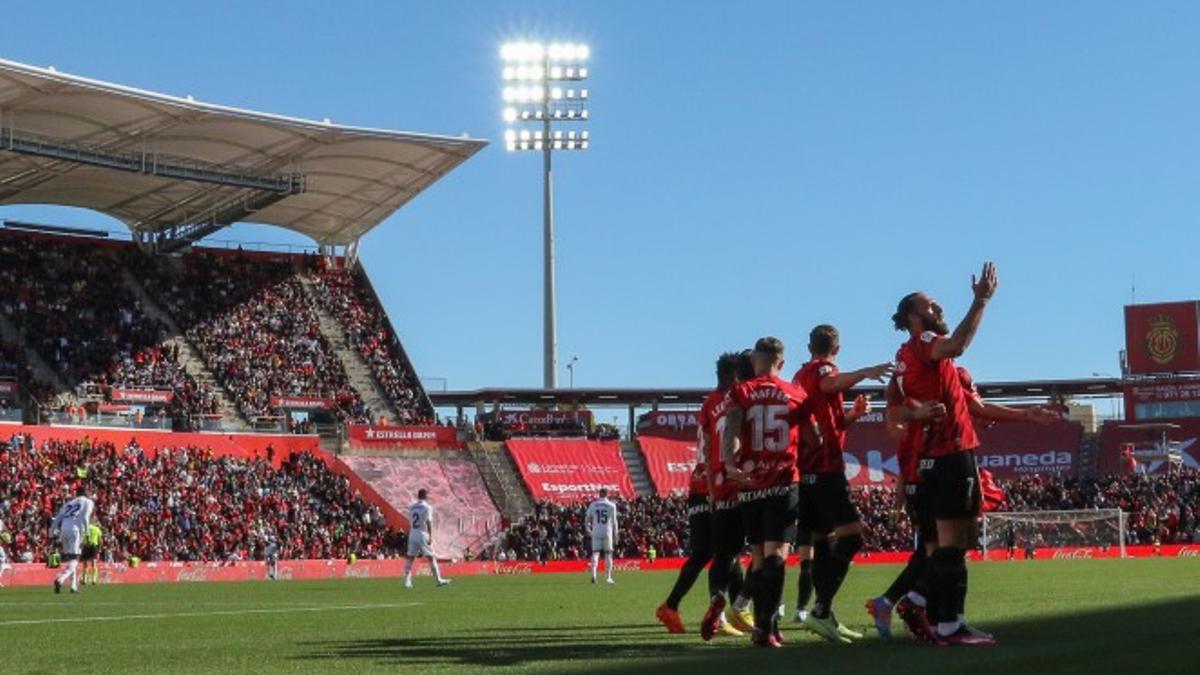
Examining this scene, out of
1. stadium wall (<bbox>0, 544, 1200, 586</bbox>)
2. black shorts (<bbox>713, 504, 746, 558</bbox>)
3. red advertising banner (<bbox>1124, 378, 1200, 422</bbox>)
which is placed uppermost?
red advertising banner (<bbox>1124, 378, 1200, 422</bbox>)

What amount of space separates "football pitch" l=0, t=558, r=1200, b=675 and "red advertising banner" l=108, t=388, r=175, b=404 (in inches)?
1246

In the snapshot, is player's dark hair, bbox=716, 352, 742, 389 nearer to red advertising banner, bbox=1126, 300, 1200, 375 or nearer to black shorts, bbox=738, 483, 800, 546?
black shorts, bbox=738, 483, 800, 546

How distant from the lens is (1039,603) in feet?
57.6

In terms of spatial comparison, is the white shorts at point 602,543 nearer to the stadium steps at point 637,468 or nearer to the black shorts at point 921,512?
the black shorts at point 921,512

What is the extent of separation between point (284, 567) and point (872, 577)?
18951mm

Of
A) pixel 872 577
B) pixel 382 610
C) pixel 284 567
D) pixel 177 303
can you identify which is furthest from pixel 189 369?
pixel 382 610

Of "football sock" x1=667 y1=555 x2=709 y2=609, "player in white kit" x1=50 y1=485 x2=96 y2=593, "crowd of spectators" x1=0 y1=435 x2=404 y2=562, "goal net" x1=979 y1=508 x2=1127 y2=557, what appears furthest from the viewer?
"goal net" x1=979 y1=508 x2=1127 y2=557

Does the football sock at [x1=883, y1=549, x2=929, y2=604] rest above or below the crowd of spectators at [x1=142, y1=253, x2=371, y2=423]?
below

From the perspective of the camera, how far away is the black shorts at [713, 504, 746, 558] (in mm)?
13398

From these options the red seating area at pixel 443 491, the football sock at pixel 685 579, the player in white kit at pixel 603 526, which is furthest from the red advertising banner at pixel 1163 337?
the football sock at pixel 685 579

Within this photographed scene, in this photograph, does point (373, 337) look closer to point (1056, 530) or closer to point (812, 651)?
point (1056, 530)

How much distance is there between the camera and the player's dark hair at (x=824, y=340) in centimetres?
1295

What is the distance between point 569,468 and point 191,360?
49.9 feet

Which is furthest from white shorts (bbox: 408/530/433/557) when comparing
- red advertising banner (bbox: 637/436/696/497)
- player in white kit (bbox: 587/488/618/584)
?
red advertising banner (bbox: 637/436/696/497)
